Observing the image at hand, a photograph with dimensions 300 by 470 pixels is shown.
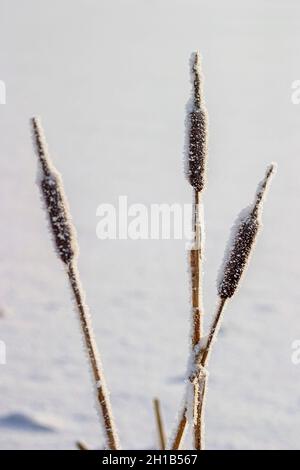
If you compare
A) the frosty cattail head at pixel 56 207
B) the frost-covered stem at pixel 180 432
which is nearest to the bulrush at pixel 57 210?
the frosty cattail head at pixel 56 207

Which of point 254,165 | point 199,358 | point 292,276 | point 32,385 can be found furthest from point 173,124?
point 199,358

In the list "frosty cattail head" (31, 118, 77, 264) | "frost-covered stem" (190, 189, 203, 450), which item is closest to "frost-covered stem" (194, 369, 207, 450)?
"frost-covered stem" (190, 189, 203, 450)

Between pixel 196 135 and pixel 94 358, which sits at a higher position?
pixel 196 135

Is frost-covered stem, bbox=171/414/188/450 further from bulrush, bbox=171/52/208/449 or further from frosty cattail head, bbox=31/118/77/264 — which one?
frosty cattail head, bbox=31/118/77/264

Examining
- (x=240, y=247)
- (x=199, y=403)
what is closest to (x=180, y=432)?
(x=199, y=403)

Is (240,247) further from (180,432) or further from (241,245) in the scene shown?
(180,432)

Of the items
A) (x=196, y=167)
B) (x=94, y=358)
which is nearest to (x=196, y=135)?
(x=196, y=167)

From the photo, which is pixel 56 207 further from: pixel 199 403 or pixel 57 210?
pixel 199 403

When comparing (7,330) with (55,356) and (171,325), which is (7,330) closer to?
(55,356)
